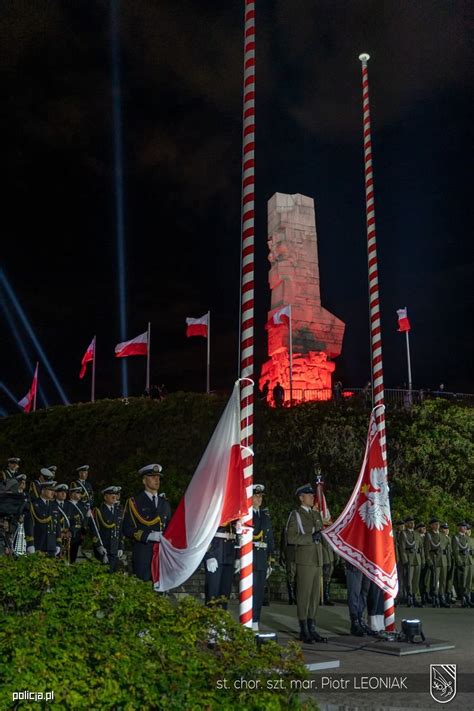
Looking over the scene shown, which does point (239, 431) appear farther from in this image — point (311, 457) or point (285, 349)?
point (285, 349)

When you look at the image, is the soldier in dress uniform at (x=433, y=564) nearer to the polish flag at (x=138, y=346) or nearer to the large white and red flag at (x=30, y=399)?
the polish flag at (x=138, y=346)

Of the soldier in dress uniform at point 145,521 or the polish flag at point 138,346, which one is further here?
the polish flag at point 138,346

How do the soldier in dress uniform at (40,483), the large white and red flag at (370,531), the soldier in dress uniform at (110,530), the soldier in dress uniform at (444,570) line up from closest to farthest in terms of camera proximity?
the large white and red flag at (370,531) < the soldier in dress uniform at (110,530) < the soldier in dress uniform at (40,483) < the soldier in dress uniform at (444,570)

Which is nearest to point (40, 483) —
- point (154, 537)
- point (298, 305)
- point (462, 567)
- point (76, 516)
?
point (76, 516)

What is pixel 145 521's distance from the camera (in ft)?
32.8

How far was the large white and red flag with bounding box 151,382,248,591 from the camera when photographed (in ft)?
26.2

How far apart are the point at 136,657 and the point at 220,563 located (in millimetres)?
5908

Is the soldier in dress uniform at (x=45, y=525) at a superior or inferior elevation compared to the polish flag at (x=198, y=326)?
inferior

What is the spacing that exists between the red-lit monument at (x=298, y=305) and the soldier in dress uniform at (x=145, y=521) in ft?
73.4

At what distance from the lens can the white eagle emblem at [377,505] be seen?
10.6 metres

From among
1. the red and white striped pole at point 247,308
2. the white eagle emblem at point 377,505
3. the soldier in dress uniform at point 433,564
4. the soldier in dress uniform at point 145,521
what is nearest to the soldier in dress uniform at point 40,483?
the soldier in dress uniform at point 145,521

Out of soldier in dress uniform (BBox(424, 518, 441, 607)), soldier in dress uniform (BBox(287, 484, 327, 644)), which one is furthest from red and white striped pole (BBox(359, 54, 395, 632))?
soldier in dress uniform (BBox(424, 518, 441, 607))

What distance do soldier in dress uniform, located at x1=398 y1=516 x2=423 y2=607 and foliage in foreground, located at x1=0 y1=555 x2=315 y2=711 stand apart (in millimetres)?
11987

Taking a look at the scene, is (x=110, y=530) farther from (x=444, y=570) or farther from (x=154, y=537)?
(x=444, y=570)
